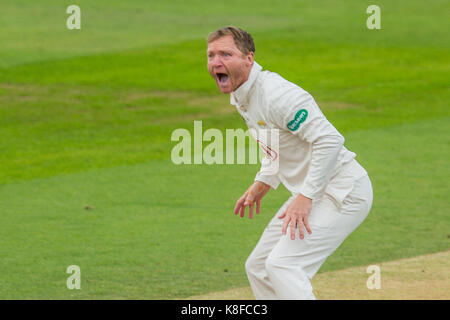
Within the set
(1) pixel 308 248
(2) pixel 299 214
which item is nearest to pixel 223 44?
(2) pixel 299 214

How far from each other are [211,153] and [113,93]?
15.5ft

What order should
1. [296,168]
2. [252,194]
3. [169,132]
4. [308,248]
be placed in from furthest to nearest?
[169,132]
[252,194]
[296,168]
[308,248]

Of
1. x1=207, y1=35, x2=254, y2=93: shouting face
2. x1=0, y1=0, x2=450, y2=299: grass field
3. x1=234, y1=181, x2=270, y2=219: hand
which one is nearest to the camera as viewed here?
x1=207, y1=35, x2=254, y2=93: shouting face

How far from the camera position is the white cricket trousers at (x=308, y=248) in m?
4.84

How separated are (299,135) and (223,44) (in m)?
0.69

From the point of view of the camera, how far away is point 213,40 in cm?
501

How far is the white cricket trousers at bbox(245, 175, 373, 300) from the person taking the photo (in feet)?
15.9

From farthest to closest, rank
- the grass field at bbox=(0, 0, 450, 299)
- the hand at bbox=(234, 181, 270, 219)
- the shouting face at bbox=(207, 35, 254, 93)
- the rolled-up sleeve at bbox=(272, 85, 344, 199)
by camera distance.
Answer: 1. the grass field at bbox=(0, 0, 450, 299)
2. the hand at bbox=(234, 181, 270, 219)
3. the shouting face at bbox=(207, 35, 254, 93)
4. the rolled-up sleeve at bbox=(272, 85, 344, 199)

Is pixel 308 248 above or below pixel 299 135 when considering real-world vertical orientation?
below

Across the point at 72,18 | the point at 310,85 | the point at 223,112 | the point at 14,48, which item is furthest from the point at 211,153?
the point at 72,18

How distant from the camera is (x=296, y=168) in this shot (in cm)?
512

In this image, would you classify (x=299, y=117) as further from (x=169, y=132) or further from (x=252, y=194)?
(x=169, y=132)

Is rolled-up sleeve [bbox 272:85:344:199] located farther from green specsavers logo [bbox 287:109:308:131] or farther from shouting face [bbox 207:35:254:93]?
shouting face [bbox 207:35:254:93]

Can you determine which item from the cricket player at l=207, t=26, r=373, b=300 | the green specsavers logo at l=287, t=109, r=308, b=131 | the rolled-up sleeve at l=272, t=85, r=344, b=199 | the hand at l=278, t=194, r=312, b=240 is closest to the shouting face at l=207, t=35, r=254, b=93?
the cricket player at l=207, t=26, r=373, b=300
